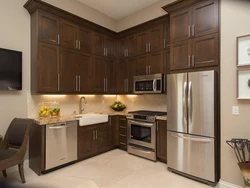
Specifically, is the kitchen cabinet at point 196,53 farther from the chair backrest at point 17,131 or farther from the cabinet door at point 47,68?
the chair backrest at point 17,131

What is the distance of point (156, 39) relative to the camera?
3693mm

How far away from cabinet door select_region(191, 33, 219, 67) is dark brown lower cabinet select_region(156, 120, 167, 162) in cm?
132

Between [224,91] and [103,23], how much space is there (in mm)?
3546

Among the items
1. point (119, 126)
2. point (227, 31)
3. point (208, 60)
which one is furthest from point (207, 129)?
point (119, 126)

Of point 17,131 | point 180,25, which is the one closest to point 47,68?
point 17,131

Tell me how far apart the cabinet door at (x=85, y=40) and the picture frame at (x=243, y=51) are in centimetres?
293

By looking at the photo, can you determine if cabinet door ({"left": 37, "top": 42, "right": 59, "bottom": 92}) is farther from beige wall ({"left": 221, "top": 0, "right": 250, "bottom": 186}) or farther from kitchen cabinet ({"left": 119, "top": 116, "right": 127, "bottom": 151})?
beige wall ({"left": 221, "top": 0, "right": 250, "bottom": 186})

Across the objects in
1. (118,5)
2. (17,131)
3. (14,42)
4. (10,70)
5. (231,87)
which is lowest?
(17,131)

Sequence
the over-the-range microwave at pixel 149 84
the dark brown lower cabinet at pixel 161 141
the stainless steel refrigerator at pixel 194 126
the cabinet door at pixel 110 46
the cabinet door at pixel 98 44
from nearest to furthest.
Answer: the stainless steel refrigerator at pixel 194 126, the dark brown lower cabinet at pixel 161 141, the over-the-range microwave at pixel 149 84, the cabinet door at pixel 98 44, the cabinet door at pixel 110 46

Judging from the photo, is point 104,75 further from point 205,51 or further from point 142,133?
point 205,51

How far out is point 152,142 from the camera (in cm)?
341

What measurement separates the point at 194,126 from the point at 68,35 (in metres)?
3.03

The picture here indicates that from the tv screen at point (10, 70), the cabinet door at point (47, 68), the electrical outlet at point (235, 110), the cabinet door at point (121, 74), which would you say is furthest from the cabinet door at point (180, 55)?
the tv screen at point (10, 70)

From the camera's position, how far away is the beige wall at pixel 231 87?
2.28 m
